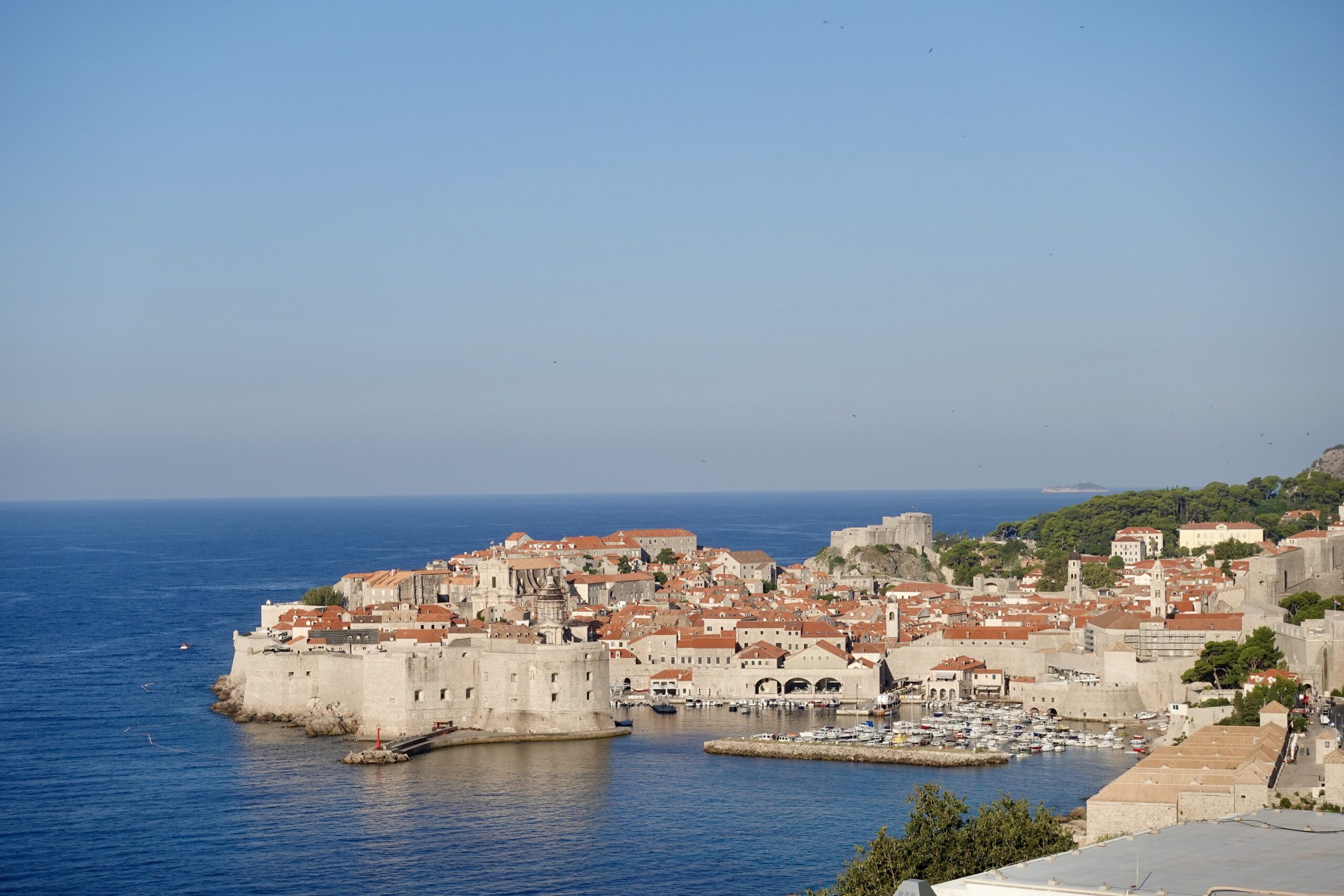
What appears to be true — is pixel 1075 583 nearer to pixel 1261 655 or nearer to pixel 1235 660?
pixel 1235 660

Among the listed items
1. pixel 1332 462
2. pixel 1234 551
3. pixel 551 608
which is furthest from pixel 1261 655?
pixel 1332 462

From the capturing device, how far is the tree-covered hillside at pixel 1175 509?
53.4m

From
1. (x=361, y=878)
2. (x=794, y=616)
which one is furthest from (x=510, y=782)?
(x=794, y=616)

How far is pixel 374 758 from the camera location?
25109mm

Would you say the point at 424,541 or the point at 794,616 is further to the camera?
the point at 424,541

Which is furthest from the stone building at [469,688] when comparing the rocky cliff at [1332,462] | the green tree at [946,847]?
the rocky cliff at [1332,462]

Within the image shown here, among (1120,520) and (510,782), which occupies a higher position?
(1120,520)

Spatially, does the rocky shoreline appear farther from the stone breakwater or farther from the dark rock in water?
the stone breakwater

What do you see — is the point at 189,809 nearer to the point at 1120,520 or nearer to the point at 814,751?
the point at 814,751

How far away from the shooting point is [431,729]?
27500 mm

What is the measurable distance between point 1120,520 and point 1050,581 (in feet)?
37.2

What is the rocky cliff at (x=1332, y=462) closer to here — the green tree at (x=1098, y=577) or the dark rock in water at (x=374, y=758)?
the green tree at (x=1098, y=577)

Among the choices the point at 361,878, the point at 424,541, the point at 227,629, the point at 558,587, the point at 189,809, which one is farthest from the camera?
the point at 424,541

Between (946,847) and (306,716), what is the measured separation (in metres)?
17.2
